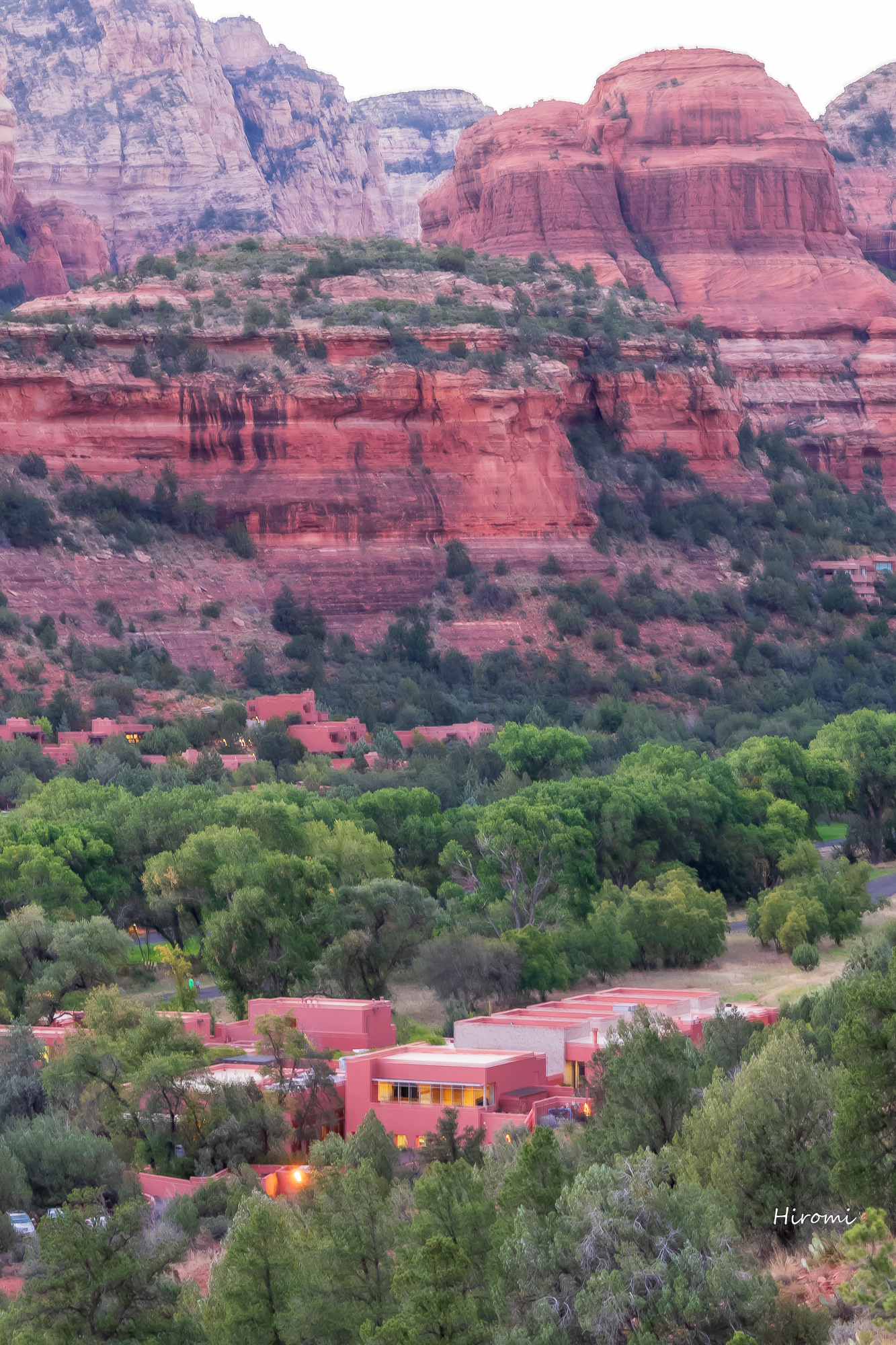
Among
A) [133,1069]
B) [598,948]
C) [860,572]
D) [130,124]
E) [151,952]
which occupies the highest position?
[130,124]

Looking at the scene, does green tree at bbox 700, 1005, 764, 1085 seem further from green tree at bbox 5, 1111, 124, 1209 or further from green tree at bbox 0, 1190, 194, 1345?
green tree at bbox 0, 1190, 194, 1345

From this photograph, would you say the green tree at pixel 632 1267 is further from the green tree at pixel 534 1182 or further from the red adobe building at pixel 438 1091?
the red adobe building at pixel 438 1091

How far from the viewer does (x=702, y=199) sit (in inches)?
4857

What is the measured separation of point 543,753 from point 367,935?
71.8 ft

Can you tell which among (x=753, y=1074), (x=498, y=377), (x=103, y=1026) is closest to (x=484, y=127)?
(x=498, y=377)

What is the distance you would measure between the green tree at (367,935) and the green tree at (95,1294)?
20.5 m

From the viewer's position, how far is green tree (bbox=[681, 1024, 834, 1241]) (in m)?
22.6

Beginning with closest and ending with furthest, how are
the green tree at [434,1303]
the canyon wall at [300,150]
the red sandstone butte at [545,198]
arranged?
the green tree at [434,1303]
the red sandstone butte at [545,198]
the canyon wall at [300,150]

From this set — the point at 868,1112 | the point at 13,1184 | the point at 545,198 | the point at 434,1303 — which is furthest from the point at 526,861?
the point at 545,198

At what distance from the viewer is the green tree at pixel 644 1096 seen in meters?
25.8

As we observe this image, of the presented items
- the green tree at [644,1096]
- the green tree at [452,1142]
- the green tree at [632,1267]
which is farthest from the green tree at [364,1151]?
the green tree at [632,1267]

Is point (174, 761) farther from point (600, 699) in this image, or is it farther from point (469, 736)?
point (600, 699)

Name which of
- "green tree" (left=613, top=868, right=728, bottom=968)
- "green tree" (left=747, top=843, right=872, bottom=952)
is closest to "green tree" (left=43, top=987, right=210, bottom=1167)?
"green tree" (left=613, top=868, right=728, bottom=968)

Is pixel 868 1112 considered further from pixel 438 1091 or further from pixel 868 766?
pixel 868 766
